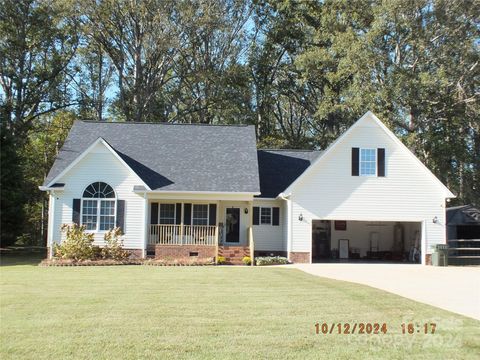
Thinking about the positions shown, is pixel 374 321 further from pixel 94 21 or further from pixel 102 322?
pixel 94 21

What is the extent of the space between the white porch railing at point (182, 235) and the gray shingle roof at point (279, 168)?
3.58 m

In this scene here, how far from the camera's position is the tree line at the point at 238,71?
31.9 metres

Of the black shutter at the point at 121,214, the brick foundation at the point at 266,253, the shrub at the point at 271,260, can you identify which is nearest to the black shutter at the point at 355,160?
the shrub at the point at 271,260

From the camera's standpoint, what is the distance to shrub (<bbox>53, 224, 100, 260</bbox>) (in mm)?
21188

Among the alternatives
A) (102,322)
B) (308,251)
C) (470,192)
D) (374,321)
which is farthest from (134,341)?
(470,192)

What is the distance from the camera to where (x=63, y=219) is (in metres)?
22.5

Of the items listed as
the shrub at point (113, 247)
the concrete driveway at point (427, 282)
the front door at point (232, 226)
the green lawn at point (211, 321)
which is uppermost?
the front door at point (232, 226)

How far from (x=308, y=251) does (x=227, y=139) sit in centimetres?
775

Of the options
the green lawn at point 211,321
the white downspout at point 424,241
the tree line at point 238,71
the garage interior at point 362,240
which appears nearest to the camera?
the green lawn at point 211,321

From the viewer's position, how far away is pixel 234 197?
23.3 metres

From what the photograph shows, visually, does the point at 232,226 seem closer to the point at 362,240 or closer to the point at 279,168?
the point at 279,168

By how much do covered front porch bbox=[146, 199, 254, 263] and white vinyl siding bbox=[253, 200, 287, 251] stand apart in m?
0.59

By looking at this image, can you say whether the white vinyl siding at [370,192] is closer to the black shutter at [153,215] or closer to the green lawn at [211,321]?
the black shutter at [153,215]

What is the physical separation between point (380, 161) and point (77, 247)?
13925 millimetres
